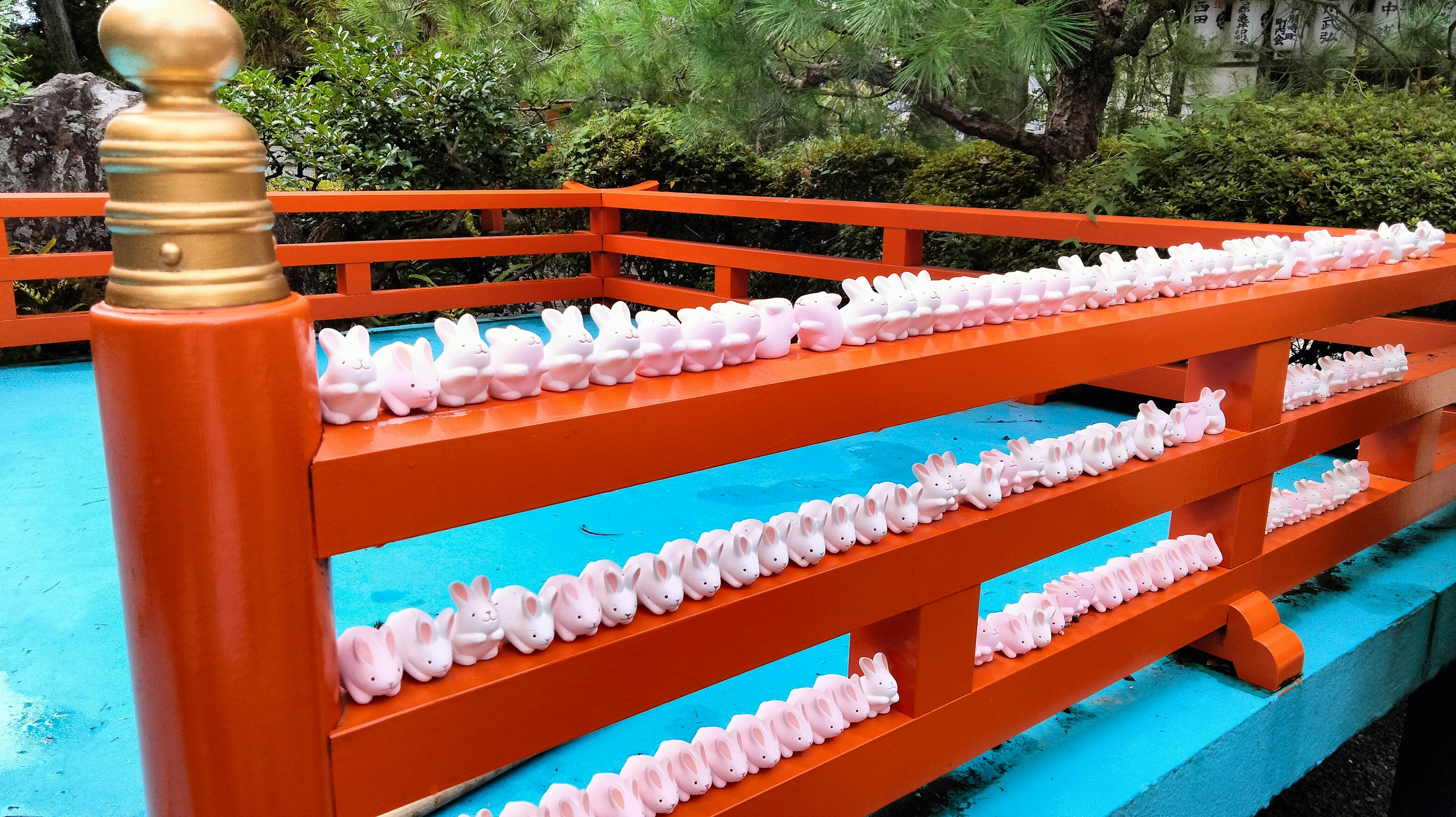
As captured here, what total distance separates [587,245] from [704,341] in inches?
161

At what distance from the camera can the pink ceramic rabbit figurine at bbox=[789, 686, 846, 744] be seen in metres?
1.12

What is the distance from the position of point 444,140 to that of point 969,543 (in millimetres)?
5051

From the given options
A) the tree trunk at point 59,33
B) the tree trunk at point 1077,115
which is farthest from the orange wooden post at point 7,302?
the tree trunk at point 59,33

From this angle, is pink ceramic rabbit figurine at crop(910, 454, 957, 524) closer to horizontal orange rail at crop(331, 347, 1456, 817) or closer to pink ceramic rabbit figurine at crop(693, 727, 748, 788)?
horizontal orange rail at crop(331, 347, 1456, 817)

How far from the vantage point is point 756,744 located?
1061mm

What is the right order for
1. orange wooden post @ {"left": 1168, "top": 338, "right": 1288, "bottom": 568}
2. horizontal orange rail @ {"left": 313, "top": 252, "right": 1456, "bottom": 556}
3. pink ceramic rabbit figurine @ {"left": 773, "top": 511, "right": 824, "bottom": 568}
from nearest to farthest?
horizontal orange rail @ {"left": 313, "top": 252, "right": 1456, "bottom": 556}
pink ceramic rabbit figurine @ {"left": 773, "top": 511, "right": 824, "bottom": 568}
orange wooden post @ {"left": 1168, "top": 338, "right": 1288, "bottom": 568}

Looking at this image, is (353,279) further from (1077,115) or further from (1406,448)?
(1406,448)

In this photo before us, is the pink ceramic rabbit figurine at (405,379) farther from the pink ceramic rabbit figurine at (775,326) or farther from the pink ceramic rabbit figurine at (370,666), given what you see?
the pink ceramic rabbit figurine at (775,326)

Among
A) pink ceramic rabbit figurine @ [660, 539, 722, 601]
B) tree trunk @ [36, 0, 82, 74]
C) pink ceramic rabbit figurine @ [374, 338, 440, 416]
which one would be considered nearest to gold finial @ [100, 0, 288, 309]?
pink ceramic rabbit figurine @ [374, 338, 440, 416]

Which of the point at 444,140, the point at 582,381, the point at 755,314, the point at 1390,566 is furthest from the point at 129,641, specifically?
the point at 444,140

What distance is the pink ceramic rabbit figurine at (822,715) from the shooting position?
112cm

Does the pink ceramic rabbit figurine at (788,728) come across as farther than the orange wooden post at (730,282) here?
No

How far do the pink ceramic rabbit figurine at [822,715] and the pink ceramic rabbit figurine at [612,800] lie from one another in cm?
23

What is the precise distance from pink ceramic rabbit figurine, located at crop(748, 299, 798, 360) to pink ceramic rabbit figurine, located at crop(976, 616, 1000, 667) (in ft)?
1.64
